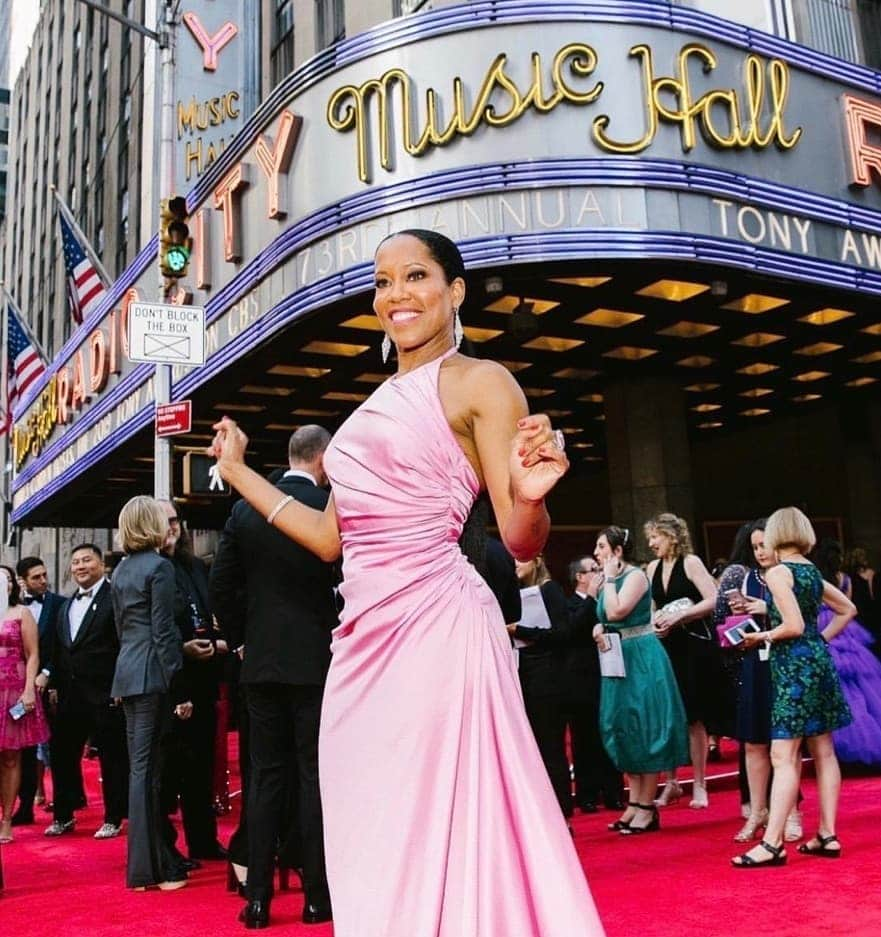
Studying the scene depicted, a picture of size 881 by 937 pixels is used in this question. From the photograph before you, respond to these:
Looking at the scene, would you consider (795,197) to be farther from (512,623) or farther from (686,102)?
(512,623)

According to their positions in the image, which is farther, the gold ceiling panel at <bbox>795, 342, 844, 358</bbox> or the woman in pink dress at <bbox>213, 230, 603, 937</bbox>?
the gold ceiling panel at <bbox>795, 342, 844, 358</bbox>

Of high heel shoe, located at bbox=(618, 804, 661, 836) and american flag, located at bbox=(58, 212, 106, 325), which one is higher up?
american flag, located at bbox=(58, 212, 106, 325)

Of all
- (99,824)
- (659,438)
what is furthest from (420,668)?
(659,438)

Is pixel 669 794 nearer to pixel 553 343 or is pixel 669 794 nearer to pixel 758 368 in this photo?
pixel 553 343

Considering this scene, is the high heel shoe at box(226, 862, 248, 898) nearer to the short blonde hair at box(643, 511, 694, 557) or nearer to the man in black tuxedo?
the man in black tuxedo

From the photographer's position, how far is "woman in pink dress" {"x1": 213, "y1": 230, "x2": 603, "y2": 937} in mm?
1923

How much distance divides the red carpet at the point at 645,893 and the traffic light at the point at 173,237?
6.07 m

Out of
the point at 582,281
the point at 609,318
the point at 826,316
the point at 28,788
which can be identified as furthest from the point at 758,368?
the point at 28,788

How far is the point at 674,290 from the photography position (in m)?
12.1

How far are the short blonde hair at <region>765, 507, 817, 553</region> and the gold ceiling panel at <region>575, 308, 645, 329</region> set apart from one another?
7.27 meters

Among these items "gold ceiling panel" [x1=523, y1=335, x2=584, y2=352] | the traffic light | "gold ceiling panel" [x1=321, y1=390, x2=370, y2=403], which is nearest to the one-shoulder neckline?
the traffic light

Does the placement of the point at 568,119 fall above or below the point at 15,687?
above

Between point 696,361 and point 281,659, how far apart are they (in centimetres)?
1184

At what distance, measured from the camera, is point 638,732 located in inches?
269
